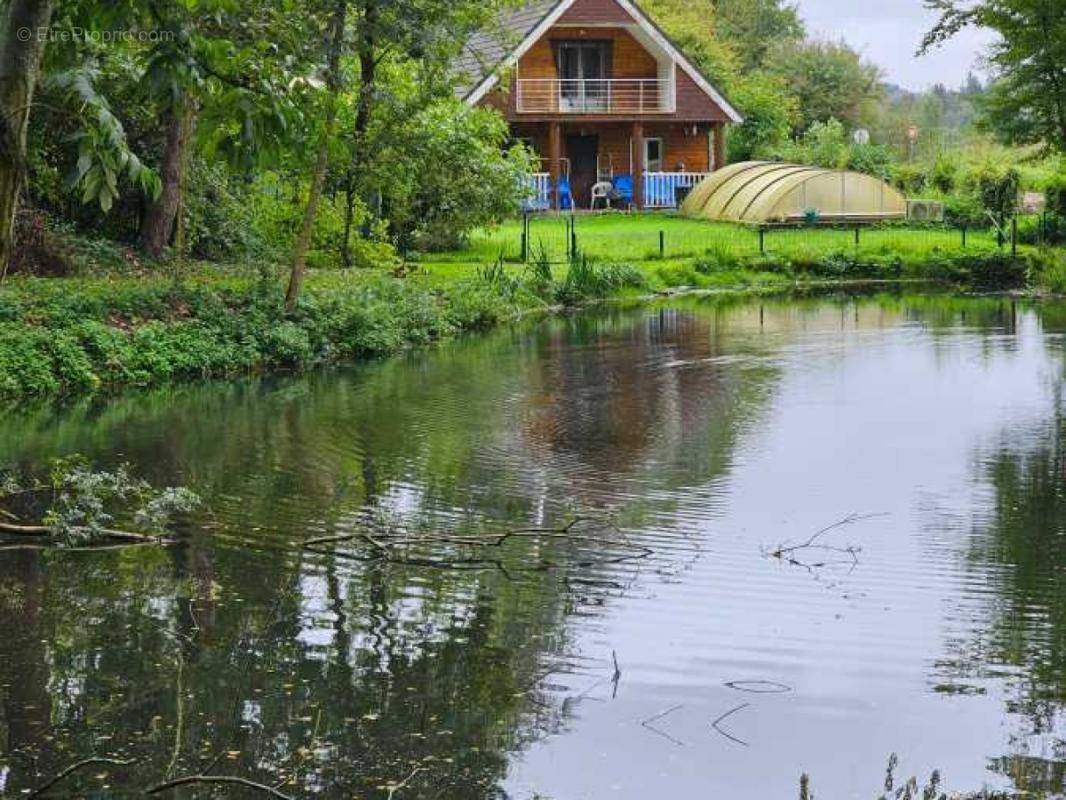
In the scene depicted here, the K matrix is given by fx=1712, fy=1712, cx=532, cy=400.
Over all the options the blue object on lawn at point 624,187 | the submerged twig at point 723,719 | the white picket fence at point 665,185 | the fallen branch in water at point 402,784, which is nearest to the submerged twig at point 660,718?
the submerged twig at point 723,719

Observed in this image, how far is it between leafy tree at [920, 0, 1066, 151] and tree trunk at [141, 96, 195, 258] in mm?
17053

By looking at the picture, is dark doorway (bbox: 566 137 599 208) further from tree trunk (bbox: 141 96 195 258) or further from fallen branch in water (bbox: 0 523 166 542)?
fallen branch in water (bbox: 0 523 166 542)

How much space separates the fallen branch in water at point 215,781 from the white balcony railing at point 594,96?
43270 millimetres

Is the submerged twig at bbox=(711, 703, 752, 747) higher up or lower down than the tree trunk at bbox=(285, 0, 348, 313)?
lower down

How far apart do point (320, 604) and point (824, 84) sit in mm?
63536

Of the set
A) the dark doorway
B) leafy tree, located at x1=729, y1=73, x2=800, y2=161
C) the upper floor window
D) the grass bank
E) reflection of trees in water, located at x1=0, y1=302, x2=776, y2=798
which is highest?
the upper floor window

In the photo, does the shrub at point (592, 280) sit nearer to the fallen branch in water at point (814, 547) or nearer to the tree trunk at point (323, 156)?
the tree trunk at point (323, 156)

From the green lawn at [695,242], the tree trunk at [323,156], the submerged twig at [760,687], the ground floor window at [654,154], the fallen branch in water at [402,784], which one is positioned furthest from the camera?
the ground floor window at [654,154]

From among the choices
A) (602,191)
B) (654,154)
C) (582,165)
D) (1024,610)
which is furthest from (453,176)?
(654,154)

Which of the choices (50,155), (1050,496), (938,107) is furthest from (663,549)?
(938,107)

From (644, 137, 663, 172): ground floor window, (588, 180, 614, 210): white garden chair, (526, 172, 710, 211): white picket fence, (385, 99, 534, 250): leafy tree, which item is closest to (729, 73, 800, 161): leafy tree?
(644, 137, 663, 172): ground floor window

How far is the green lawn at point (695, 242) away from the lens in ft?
121

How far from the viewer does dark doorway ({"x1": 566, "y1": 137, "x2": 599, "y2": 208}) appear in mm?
52688

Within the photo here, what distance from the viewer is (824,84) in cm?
7081
